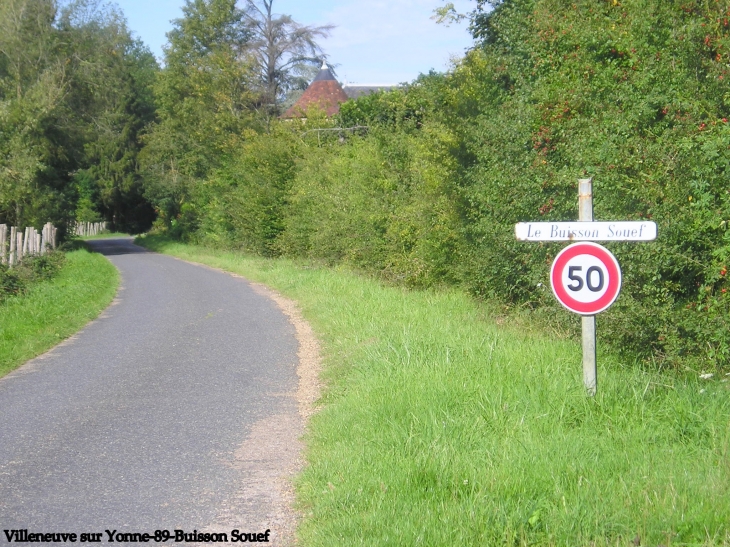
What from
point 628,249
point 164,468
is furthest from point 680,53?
point 164,468

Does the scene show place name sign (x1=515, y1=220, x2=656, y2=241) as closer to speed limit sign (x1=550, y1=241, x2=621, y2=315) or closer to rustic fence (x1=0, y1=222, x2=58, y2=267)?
speed limit sign (x1=550, y1=241, x2=621, y2=315)

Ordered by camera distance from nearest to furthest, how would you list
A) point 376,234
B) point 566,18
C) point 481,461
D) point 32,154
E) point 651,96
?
point 481,461 → point 651,96 → point 566,18 → point 376,234 → point 32,154

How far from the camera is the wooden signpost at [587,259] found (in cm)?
597

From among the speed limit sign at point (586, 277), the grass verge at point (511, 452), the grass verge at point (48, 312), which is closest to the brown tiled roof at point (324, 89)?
the grass verge at point (48, 312)

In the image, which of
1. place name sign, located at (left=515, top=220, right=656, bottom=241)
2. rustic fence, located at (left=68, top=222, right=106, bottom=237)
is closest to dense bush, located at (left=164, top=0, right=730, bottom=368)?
place name sign, located at (left=515, top=220, right=656, bottom=241)

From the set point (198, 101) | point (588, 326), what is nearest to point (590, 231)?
point (588, 326)

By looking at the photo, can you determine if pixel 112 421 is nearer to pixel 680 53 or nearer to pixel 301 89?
pixel 680 53

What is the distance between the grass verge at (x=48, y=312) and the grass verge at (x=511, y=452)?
5.47 meters

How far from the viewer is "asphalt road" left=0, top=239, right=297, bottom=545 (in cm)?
543

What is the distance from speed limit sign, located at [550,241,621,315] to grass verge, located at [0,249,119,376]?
7.78 m

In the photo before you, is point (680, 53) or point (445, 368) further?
point (680, 53)

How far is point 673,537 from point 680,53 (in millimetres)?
6663

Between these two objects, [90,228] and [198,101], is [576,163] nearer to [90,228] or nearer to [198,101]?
[198,101]

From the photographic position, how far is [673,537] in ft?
14.5
